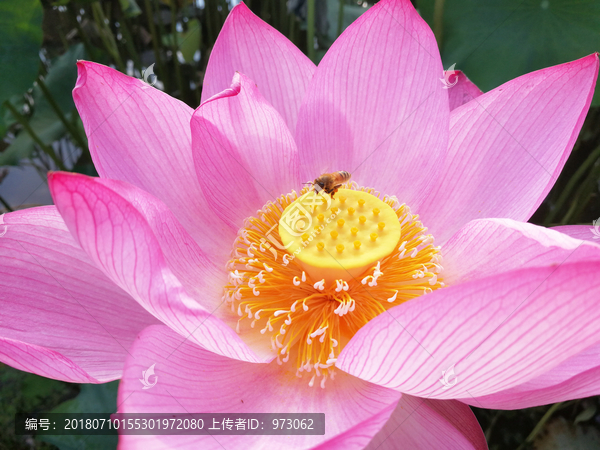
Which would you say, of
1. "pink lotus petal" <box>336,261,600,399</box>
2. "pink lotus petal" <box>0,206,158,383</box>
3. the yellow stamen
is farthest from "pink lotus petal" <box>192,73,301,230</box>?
"pink lotus petal" <box>336,261,600,399</box>

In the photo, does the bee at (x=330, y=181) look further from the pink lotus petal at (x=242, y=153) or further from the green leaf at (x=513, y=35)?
the green leaf at (x=513, y=35)

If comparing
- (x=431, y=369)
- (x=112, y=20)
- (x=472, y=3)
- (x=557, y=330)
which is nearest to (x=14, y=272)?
(x=431, y=369)

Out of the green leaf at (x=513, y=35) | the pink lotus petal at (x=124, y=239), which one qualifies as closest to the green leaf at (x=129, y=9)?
the green leaf at (x=513, y=35)

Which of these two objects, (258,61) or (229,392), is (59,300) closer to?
(229,392)

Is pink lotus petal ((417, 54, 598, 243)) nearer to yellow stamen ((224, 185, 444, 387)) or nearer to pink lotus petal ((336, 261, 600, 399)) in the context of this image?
yellow stamen ((224, 185, 444, 387))

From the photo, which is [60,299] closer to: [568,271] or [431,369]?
[431,369]
